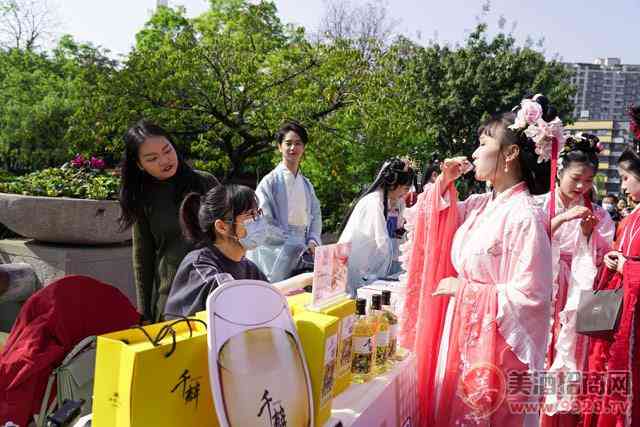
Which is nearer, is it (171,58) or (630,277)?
(630,277)

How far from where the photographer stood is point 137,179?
8.48 feet

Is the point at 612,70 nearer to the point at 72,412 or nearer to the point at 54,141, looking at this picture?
the point at 54,141

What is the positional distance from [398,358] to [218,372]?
1.08m

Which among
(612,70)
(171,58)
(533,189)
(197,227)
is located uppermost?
(612,70)

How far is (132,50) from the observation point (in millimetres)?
8680

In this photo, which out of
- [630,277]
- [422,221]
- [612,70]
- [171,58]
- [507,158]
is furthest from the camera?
[612,70]

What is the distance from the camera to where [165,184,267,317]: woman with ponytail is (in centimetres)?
168

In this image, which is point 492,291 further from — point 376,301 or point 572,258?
point 572,258

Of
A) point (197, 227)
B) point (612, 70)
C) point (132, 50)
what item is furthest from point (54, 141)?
point (612, 70)

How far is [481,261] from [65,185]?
3430mm

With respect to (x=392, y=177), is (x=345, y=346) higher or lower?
lower

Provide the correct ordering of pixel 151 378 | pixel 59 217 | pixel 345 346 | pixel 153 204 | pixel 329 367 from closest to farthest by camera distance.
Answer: pixel 151 378 < pixel 329 367 < pixel 345 346 < pixel 153 204 < pixel 59 217

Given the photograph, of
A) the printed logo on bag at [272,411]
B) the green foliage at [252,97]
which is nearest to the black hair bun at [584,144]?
the printed logo on bag at [272,411]

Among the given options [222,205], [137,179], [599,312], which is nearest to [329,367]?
[222,205]
